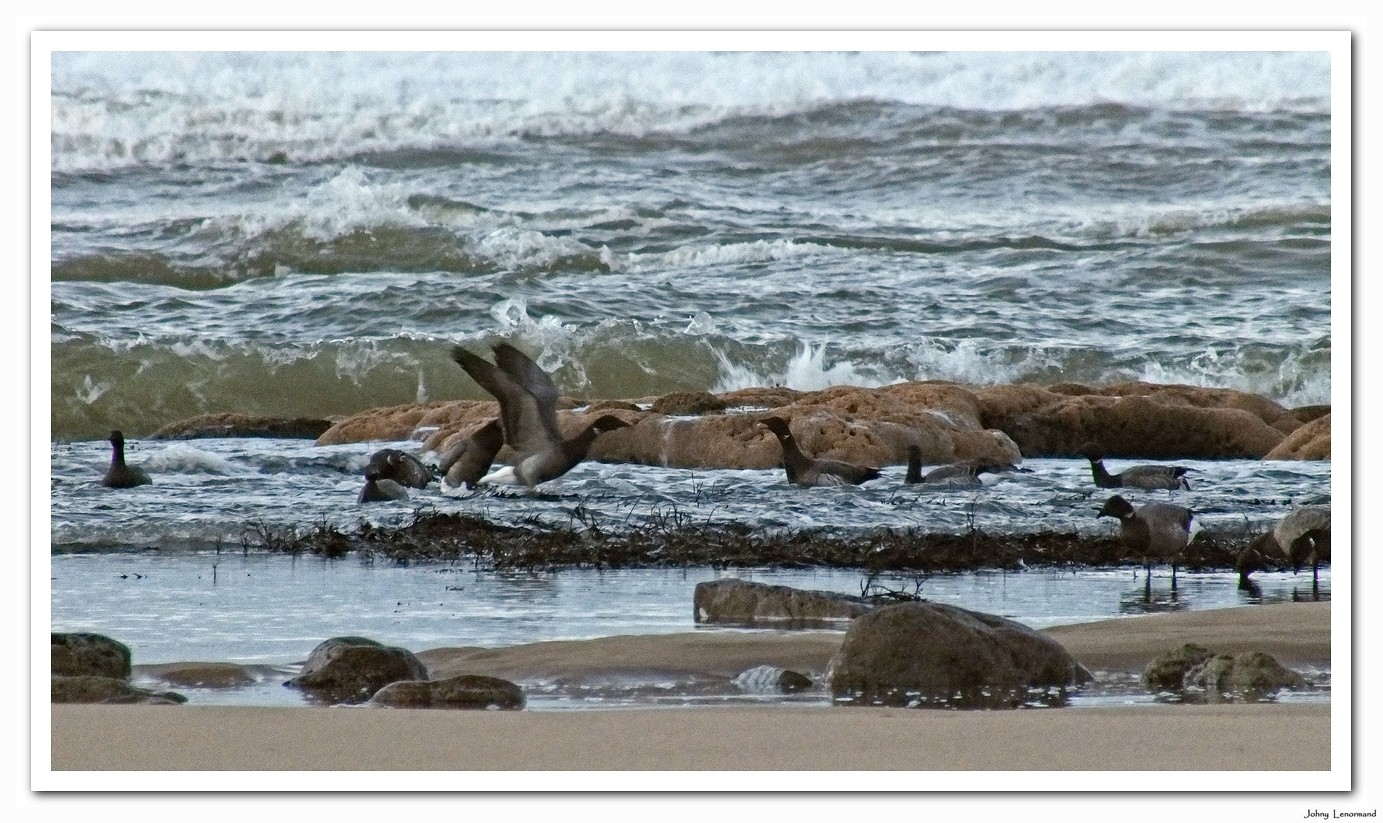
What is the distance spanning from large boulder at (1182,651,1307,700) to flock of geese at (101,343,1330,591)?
58.2 inches

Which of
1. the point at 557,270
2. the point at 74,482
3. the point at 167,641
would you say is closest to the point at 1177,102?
the point at 557,270

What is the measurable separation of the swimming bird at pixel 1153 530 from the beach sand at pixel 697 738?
216 centimetres

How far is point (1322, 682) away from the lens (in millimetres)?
3830

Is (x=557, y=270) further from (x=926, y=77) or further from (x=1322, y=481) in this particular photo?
(x=1322, y=481)

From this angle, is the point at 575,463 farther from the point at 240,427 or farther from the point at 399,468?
the point at 240,427

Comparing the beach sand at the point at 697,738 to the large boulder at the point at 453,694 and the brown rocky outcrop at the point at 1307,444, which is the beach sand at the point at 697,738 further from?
the brown rocky outcrop at the point at 1307,444

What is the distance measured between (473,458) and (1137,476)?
2924mm

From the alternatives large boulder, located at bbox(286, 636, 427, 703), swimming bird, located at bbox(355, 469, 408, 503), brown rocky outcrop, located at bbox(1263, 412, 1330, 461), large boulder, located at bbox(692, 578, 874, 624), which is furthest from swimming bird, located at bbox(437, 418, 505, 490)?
brown rocky outcrop, located at bbox(1263, 412, 1330, 461)

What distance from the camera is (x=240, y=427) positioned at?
21.2ft

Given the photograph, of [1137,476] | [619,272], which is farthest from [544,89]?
[1137,476]

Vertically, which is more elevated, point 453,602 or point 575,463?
point 575,463

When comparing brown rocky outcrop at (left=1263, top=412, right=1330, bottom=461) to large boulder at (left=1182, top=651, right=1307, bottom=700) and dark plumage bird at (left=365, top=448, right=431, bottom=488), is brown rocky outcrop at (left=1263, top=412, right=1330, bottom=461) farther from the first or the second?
dark plumage bird at (left=365, top=448, right=431, bottom=488)

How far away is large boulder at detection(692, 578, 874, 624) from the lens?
4.54m

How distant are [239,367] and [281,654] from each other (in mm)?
2174
